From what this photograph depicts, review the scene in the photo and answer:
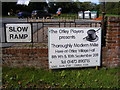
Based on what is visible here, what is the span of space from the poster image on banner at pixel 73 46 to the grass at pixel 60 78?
220 millimetres

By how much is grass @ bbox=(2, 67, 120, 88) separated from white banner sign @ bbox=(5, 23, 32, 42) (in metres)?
0.77

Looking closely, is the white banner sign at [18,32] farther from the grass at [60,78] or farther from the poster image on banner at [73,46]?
the grass at [60,78]

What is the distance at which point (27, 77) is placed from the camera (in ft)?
12.2

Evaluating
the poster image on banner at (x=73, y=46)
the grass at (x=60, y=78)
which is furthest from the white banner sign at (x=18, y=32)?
the grass at (x=60, y=78)

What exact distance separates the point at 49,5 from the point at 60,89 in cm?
5326

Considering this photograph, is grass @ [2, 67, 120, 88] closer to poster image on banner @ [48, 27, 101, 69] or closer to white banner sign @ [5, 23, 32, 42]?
poster image on banner @ [48, 27, 101, 69]

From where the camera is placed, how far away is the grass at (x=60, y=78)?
3.45 m

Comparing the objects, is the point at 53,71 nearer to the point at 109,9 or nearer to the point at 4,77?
the point at 4,77

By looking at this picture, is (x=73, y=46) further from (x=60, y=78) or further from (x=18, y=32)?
(x=18, y=32)

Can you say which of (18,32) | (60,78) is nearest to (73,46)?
(60,78)

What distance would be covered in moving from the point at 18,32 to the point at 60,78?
1.59m

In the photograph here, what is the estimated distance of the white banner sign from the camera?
13.3ft

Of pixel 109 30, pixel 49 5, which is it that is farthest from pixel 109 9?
pixel 109 30

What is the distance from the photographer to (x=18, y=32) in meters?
4.08
